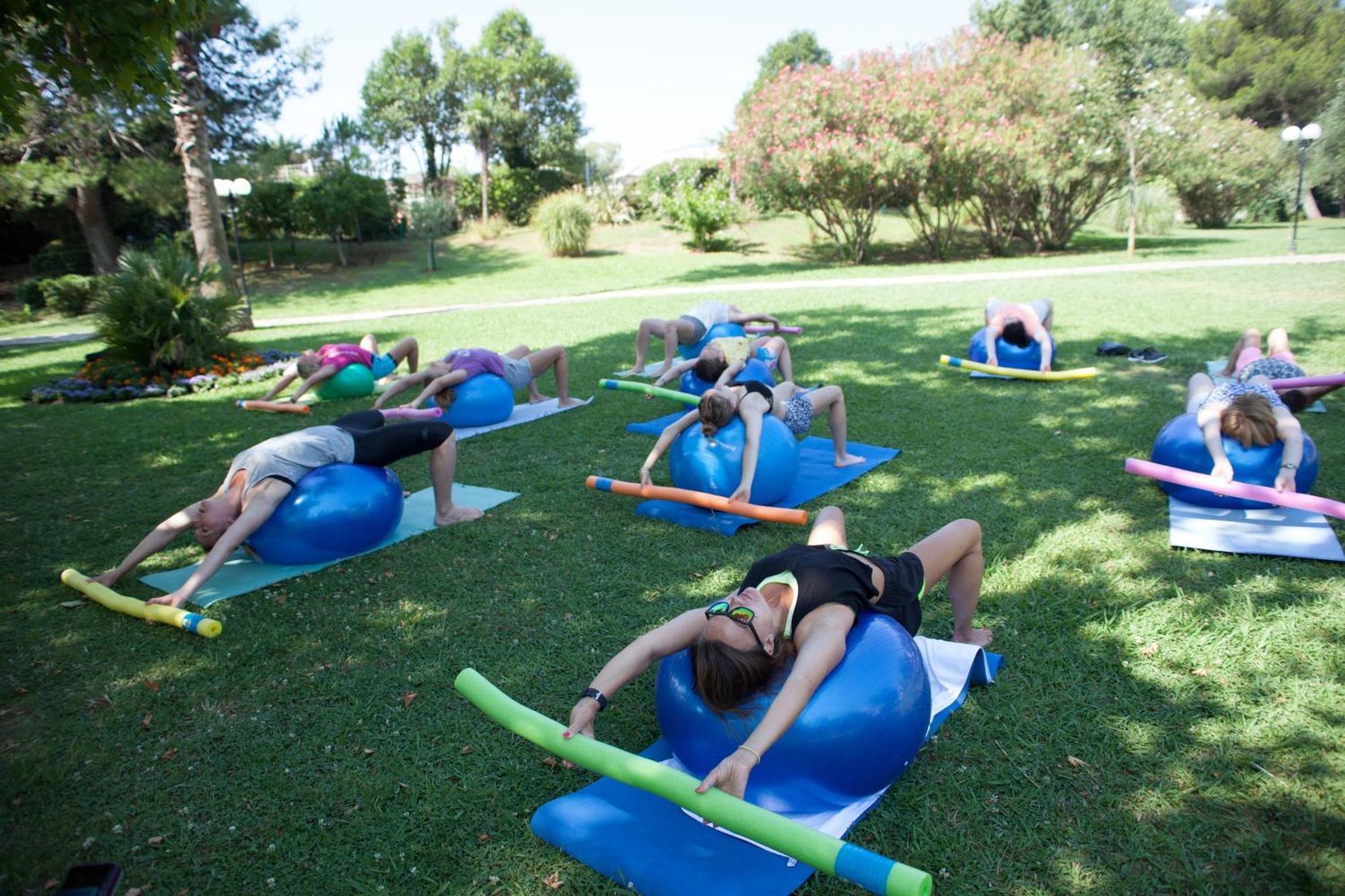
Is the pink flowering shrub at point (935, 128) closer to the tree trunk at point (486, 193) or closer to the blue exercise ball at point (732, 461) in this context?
the tree trunk at point (486, 193)

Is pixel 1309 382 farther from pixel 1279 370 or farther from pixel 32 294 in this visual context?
pixel 32 294

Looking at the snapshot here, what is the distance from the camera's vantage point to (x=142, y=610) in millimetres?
4582

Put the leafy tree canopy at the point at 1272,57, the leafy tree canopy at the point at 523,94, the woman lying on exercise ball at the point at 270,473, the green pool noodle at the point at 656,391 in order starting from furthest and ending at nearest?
the leafy tree canopy at the point at 523,94
the leafy tree canopy at the point at 1272,57
the green pool noodle at the point at 656,391
the woman lying on exercise ball at the point at 270,473

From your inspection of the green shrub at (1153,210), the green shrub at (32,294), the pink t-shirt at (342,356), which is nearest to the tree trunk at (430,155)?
the green shrub at (32,294)

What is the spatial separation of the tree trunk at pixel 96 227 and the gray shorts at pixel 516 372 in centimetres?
1944

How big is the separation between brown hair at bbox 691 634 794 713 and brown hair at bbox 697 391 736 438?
287cm

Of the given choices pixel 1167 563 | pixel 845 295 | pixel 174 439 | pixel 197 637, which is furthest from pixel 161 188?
pixel 1167 563

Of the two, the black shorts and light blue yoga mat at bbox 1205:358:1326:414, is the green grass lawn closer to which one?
light blue yoga mat at bbox 1205:358:1326:414

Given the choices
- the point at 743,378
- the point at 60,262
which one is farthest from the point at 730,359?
the point at 60,262

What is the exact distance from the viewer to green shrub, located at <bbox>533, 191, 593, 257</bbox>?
27.4m

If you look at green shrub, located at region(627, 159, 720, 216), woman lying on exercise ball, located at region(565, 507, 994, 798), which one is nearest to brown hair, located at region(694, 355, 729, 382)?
woman lying on exercise ball, located at region(565, 507, 994, 798)

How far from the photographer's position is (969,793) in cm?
309

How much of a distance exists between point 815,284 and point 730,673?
17.8 metres

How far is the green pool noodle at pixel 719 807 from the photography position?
2164 millimetres
